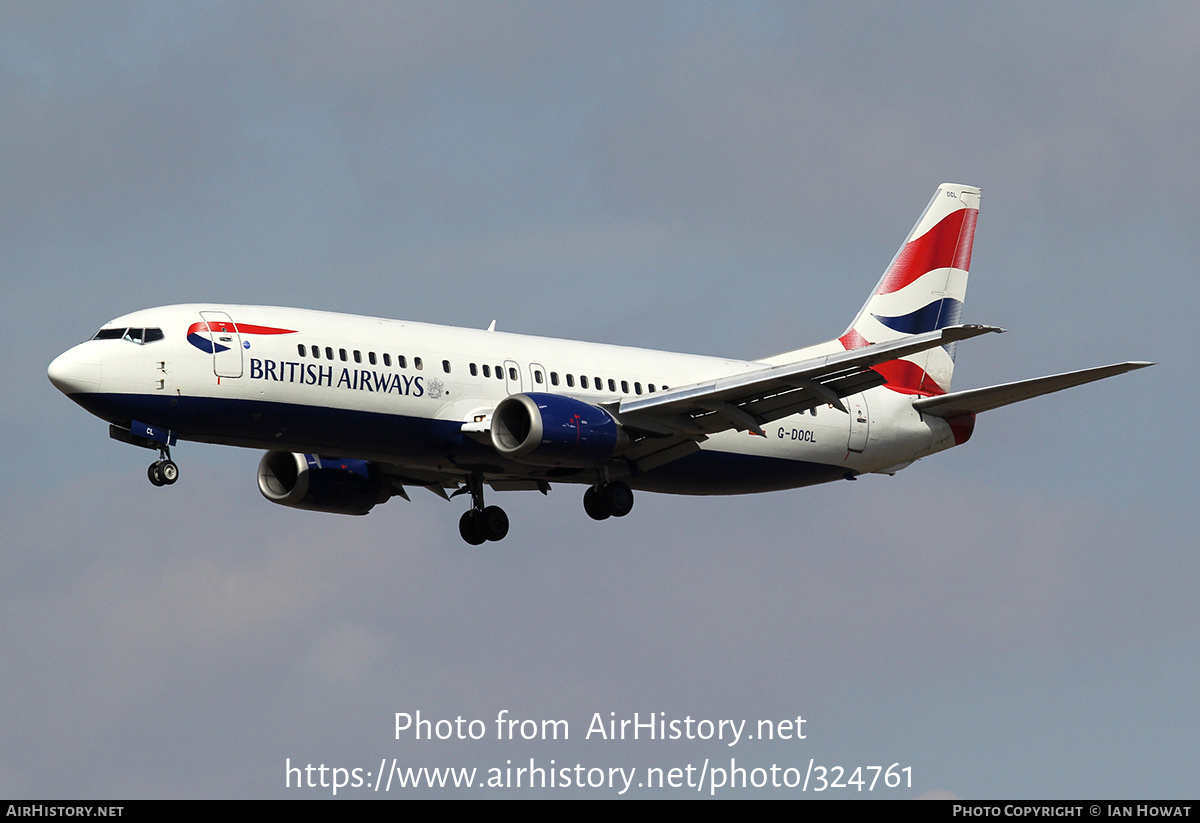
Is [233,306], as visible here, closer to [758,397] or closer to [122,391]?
[122,391]

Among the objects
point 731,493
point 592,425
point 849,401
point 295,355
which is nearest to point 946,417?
point 849,401

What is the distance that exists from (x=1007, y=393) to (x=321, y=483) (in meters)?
18.1

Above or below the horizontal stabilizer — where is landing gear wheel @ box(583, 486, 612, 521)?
below

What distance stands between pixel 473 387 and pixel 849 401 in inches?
476

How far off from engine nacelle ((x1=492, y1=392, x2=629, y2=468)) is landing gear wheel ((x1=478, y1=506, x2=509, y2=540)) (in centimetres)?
604

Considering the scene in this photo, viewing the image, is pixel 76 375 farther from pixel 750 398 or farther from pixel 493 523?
pixel 750 398

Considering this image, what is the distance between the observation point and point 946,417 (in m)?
54.8

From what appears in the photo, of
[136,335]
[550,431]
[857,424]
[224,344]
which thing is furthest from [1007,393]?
[136,335]

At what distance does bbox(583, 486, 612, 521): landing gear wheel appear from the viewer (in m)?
49.7

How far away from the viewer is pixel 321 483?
169ft

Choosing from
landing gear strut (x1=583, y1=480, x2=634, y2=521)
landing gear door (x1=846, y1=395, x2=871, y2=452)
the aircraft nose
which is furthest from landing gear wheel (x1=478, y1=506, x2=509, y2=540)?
the aircraft nose

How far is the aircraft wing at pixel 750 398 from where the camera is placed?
45562 mm

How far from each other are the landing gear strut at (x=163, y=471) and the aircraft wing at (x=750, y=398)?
10.9 m

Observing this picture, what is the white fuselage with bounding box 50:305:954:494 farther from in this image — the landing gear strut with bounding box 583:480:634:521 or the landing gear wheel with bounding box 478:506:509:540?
the landing gear wheel with bounding box 478:506:509:540
